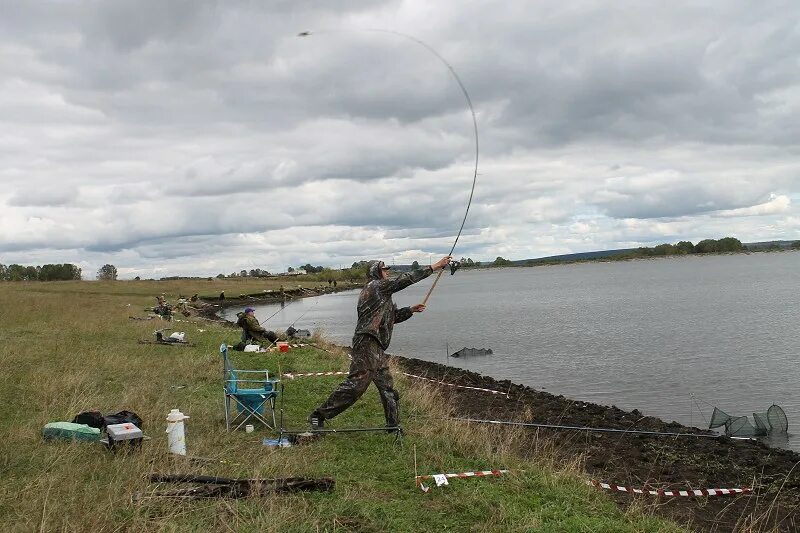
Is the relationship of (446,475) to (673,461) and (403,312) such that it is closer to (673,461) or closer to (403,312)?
(403,312)

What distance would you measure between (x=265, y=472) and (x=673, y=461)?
778 cm

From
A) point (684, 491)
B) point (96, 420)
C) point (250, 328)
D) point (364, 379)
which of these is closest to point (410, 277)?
point (364, 379)

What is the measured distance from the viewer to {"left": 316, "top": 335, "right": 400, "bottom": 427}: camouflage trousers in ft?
28.2

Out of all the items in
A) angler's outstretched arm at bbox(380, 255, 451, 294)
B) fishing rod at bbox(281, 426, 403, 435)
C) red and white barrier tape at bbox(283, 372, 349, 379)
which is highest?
angler's outstretched arm at bbox(380, 255, 451, 294)

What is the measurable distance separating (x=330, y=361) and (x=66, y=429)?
10.5 metres

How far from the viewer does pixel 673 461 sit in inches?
455

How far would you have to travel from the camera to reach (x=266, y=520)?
17.8 ft

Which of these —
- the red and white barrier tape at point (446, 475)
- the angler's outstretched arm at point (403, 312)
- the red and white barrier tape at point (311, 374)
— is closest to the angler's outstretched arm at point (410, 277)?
the angler's outstretched arm at point (403, 312)

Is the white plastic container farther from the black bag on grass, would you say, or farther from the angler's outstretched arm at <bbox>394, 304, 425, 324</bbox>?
the angler's outstretched arm at <bbox>394, 304, 425, 324</bbox>

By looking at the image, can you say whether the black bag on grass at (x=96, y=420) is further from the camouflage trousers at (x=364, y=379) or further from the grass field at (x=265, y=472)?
the camouflage trousers at (x=364, y=379)

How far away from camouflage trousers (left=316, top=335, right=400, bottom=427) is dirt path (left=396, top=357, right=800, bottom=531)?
3.05m

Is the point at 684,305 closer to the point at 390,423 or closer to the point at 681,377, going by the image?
the point at 681,377

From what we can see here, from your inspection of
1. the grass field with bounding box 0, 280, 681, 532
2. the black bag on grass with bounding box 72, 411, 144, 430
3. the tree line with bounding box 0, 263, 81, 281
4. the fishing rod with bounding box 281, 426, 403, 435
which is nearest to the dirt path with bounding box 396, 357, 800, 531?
the grass field with bounding box 0, 280, 681, 532

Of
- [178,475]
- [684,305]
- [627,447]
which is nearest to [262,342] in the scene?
[627,447]
